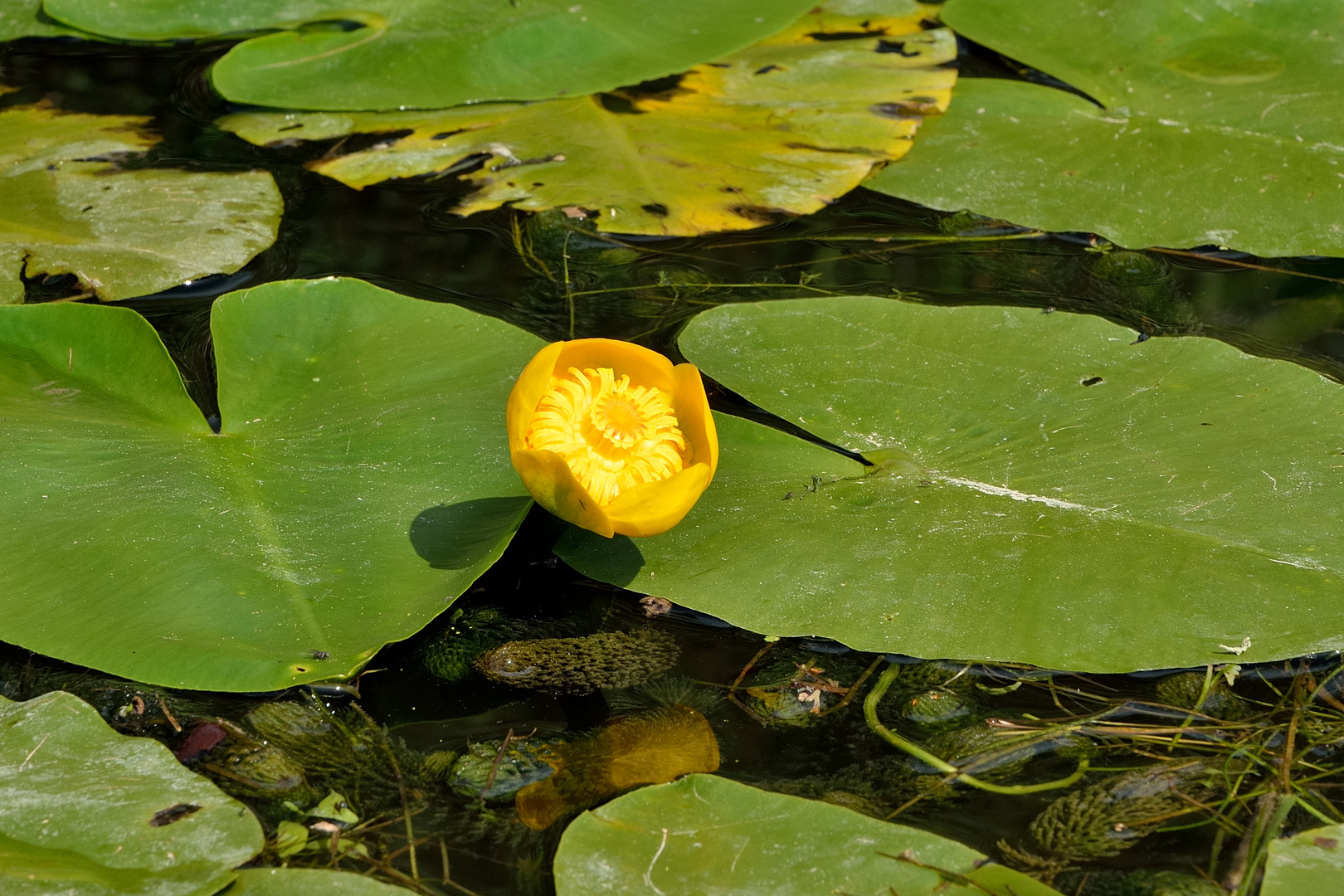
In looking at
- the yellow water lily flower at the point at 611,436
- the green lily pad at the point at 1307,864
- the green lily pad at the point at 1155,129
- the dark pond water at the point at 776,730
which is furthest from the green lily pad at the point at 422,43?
the green lily pad at the point at 1307,864

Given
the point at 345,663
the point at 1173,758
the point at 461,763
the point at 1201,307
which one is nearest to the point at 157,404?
the point at 345,663

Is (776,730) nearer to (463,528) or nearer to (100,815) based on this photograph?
(463,528)

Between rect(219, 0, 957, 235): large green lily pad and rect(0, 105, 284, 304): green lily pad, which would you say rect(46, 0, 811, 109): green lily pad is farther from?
rect(0, 105, 284, 304): green lily pad

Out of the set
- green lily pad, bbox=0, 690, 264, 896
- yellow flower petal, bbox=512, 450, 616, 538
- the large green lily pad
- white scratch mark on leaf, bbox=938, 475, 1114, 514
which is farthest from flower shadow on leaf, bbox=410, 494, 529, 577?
the large green lily pad

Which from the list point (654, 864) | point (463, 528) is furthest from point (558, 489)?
point (654, 864)

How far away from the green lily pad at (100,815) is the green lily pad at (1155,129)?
2.22 m

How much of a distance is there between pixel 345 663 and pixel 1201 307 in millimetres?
2088

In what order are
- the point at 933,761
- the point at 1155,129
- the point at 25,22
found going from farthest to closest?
1. the point at 25,22
2. the point at 1155,129
3. the point at 933,761

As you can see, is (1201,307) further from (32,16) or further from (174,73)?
(32,16)

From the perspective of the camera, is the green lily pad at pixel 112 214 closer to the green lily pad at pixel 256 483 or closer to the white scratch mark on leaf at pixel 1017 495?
the green lily pad at pixel 256 483

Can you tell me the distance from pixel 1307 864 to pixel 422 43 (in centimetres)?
293

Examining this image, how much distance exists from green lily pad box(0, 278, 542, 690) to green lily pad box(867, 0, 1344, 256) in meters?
1.51

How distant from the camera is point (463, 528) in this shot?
1.69 m

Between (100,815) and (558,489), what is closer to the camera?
(100,815)
